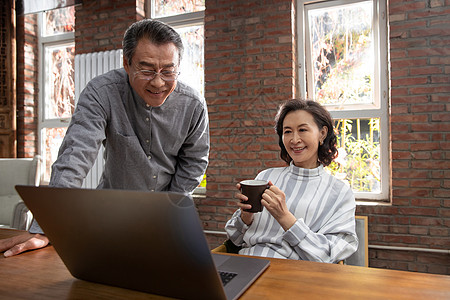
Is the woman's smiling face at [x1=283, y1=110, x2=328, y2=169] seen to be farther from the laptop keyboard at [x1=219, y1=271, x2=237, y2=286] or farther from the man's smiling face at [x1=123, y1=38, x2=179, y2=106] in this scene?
the laptop keyboard at [x1=219, y1=271, x2=237, y2=286]

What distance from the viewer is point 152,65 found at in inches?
51.3

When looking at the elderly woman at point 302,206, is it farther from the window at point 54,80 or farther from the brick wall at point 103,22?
the window at point 54,80

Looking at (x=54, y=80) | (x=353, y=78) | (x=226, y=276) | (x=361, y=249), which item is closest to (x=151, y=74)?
(x=226, y=276)

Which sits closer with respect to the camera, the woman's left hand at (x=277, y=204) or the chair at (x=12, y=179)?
the woman's left hand at (x=277, y=204)

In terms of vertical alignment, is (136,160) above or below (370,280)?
above

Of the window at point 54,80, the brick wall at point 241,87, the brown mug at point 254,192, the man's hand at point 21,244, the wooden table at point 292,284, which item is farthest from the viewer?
the window at point 54,80

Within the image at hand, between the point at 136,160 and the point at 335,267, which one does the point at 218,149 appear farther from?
the point at 335,267

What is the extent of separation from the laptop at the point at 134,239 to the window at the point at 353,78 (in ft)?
7.91

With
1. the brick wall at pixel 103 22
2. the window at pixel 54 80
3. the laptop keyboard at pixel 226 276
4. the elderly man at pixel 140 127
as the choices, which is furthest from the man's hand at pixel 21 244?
the window at pixel 54 80

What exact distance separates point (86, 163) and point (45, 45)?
12.6ft

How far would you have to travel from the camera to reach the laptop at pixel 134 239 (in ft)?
1.92

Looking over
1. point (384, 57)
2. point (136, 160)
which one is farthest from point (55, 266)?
point (384, 57)

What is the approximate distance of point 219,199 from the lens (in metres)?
3.23

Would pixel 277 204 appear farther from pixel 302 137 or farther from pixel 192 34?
pixel 192 34
